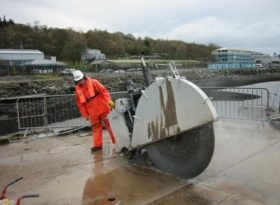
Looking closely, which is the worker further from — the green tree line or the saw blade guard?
the green tree line

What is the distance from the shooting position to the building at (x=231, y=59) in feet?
243

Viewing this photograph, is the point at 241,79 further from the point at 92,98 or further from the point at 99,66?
the point at 92,98

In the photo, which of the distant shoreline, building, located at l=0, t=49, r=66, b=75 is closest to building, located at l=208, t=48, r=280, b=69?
the distant shoreline

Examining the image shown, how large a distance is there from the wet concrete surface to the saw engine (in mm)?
240

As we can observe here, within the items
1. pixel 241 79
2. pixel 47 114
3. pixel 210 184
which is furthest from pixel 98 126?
pixel 241 79

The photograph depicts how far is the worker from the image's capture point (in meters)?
6.66

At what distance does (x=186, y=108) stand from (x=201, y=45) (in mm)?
110186

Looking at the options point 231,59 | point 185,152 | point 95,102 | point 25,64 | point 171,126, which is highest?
point 231,59

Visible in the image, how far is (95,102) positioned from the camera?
682 cm

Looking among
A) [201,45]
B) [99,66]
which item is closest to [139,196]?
[99,66]

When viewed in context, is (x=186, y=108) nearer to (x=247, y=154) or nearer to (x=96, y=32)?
(x=247, y=154)

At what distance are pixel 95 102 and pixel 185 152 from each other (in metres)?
2.37

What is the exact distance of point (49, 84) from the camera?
147 feet

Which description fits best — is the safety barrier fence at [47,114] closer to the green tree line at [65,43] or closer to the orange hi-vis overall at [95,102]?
the orange hi-vis overall at [95,102]
